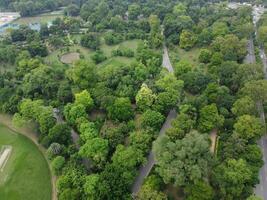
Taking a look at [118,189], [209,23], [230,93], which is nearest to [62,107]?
[118,189]

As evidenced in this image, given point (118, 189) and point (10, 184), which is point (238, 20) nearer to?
point (118, 189)

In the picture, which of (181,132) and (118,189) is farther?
(181,132)

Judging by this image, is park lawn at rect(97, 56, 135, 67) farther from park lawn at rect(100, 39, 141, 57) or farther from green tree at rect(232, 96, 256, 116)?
green tree at rect(232, 96, 256, 116)

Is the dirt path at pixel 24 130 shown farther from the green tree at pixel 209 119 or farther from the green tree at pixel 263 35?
the green tree at pixel 263 35

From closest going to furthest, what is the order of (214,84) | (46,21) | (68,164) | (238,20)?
(68,164), (214,84), (238,20), (46,21)

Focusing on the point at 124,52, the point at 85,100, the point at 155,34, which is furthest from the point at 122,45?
the point at 85,100

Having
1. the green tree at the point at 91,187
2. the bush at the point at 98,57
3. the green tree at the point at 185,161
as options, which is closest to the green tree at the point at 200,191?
the green tree at the point at 185,161
